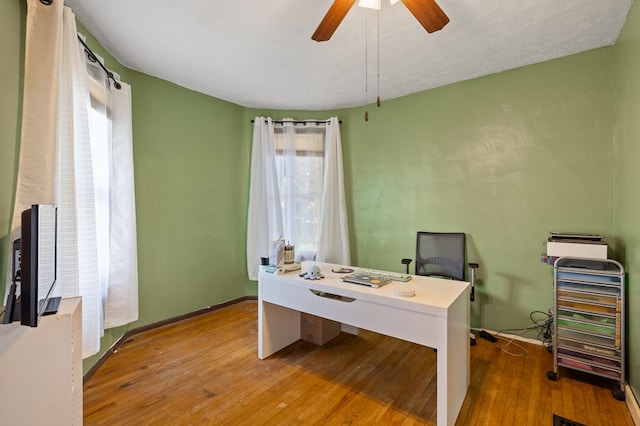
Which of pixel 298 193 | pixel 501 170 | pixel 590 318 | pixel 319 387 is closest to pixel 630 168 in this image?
pixel 501 170

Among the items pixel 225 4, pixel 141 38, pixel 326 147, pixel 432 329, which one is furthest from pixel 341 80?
pixel 432 329

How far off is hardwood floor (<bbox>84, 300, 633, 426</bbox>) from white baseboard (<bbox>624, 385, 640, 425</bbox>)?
38 millimetres

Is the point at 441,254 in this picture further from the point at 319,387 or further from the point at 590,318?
the point at 319,387

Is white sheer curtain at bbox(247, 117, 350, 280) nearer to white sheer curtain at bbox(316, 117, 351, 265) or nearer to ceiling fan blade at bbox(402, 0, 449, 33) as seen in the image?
white sheer curtain at bbox(316, 117, 351, 265)

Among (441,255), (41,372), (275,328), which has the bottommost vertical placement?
(275,328)

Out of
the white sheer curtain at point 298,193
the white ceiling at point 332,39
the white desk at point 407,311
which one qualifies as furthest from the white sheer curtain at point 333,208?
the white desk at point 407,311

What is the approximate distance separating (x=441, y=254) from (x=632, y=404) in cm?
152

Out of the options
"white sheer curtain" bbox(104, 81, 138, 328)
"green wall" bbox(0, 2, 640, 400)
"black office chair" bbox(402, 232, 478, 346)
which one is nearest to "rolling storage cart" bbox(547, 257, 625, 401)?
"green wall" bbox(0, 2, 640, 400)

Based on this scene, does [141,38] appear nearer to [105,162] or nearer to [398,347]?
[105,162]

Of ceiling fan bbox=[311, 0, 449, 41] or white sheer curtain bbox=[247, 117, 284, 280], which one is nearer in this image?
ceiling fan bbox=[311, 0, 449, 41]

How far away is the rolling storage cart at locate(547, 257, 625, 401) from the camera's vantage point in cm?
187

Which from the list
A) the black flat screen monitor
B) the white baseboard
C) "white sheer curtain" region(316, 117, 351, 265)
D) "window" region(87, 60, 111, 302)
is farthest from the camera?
"white sheer curtain" region(316, 117, 351, 265)

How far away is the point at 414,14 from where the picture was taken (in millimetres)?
1559

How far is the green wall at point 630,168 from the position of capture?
5.75 ft
